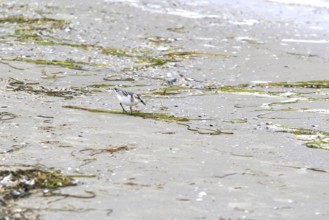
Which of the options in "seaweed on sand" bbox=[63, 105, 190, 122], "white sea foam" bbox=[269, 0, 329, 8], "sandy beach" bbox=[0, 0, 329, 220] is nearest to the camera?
"sandy beach" bbox=[0, 0, 329, 220]

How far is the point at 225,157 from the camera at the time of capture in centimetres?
754

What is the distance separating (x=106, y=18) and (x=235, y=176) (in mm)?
12933

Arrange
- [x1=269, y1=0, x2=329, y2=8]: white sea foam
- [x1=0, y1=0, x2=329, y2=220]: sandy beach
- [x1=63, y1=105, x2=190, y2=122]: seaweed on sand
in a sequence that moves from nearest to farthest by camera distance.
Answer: [x1=0, y1=0, x2=329, y2=220]: sandy beach < [x1=63, y1=105, x2=190, y2=122]: seaweed on sand < [x1=269, y1=0, x2=329, y2=8]: white sea foam

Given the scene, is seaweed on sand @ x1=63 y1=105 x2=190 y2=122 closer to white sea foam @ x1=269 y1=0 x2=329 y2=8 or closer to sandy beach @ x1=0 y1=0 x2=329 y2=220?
sandy beach @ x1=0 y1=0 x2=329 y2=220

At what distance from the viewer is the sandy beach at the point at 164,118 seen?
6094 millimetres

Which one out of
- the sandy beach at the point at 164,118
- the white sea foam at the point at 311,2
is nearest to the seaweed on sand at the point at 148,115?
the sandy beach at the point at 164,118

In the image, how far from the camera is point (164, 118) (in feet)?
31.1

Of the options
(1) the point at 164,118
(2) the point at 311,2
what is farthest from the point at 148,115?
(2) the point at 311,2

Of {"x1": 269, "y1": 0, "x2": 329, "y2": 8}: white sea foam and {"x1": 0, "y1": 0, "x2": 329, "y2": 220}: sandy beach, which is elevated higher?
{"x1": 269, "y1": 0, "x2": 329, "y2": 8}: white sea foam

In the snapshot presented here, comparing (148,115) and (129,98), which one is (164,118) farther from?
(129,98)

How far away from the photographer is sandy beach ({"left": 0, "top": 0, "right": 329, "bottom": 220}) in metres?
6.09

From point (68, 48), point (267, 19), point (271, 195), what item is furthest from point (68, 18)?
point (271, 195)

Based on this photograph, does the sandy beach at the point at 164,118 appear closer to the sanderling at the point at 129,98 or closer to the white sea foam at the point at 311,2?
the sanderling at the point at 129,98

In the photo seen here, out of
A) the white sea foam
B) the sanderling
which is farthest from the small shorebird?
the white sea foam
